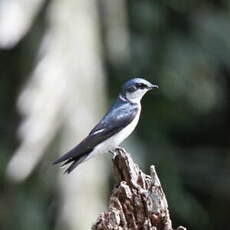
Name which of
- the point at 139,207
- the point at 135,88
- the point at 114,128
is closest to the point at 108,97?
the point at 135,88

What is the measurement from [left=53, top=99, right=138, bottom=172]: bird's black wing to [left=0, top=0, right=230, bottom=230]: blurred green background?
379 mm

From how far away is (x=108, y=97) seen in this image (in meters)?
8.81

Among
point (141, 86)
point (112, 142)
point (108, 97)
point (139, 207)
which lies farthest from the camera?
point (108, 97)

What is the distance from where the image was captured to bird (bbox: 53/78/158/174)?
19.6ft

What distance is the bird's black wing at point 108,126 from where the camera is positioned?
5.97 meters

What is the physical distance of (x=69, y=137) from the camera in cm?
657

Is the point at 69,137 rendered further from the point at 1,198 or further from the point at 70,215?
the point at 1,198

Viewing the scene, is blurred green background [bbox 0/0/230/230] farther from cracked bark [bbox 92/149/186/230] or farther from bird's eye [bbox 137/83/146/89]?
cracked bark [bbox 92/149/186/230]


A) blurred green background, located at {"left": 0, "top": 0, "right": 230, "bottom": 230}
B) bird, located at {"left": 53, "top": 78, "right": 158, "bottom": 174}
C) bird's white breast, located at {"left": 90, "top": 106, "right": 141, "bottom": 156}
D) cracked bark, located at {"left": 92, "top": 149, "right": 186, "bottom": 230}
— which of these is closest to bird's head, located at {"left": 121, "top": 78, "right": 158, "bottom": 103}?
bird, located at {"left": 53, "top": 78, "right": 158, "bottom": 174}

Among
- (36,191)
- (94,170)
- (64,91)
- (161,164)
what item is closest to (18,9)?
(64,91)

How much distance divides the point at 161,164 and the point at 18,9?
355cm

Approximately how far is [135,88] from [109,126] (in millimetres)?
313

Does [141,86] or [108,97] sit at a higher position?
[141,86]

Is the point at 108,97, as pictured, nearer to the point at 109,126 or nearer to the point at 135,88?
the point at 135,88
